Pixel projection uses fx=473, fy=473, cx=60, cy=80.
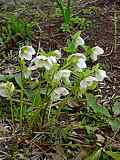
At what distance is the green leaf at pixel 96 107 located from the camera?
185cm

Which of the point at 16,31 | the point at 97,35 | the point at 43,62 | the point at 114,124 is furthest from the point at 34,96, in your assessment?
the point at 97,35

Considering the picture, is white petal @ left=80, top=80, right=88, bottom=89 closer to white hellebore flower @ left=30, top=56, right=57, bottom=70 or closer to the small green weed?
white hellebore flower @ left=30, top=56, right=57, bottom=70

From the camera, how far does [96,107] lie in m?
1.86

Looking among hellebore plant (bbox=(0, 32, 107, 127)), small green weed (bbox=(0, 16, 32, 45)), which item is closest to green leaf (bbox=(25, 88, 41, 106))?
hellebore plant (bbox=(0, 32, 107, 127))

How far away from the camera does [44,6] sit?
2.91 meters

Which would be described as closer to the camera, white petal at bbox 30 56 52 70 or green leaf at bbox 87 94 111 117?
white petal at bbox 30 56 52 70

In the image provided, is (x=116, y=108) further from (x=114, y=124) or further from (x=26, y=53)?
(x=26, y=53)

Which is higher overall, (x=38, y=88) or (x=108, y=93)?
(x=38, y=88)

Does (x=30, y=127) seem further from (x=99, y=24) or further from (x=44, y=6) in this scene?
(x=44, y=6)

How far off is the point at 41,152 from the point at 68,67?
33 cm

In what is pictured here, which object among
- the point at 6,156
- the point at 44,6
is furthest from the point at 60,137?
the point at 44,6

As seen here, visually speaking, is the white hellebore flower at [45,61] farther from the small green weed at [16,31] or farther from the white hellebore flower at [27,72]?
the small green weed at [16,31]

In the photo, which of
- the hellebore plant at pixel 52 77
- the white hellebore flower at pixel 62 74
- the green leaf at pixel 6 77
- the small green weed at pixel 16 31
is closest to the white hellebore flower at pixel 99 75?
the hellebore plant at pixel 52 77

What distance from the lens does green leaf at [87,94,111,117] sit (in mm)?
1853
